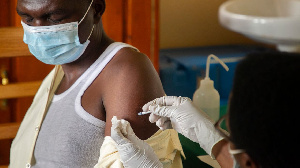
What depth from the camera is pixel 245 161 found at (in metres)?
0.83

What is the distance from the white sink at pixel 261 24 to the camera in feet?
2.59

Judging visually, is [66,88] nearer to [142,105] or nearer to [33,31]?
[33,31]

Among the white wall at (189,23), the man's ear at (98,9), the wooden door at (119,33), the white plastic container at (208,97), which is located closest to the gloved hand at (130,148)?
the man's ear at (98,9)

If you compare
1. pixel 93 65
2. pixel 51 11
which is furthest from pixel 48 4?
pixel 93 65

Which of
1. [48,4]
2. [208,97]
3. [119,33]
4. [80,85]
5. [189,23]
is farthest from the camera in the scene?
[189,23]

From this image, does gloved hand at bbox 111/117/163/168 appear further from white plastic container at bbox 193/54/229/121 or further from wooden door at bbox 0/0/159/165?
wooden door at bbox 0/0/159/165

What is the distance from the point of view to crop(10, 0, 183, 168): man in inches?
Result: 56.8

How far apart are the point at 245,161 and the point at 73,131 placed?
2.65ft

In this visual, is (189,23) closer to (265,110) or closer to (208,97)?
(208,97)

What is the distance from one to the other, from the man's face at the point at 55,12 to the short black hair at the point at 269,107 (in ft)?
2.94

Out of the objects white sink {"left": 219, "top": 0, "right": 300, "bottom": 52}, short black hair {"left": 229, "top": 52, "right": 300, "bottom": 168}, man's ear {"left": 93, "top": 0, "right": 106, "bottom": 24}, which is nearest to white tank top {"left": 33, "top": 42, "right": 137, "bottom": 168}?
man's ear {"left": 93, "top": 0, "right": 106, "bottom": 24}

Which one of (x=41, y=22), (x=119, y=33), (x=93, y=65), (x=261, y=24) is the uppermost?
A: (x=261, y=24)

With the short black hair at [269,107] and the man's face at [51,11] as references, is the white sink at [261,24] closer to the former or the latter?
the short black hair at [269,107]

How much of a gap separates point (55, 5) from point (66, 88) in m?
0.35
